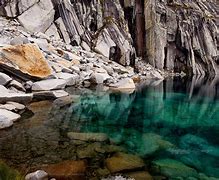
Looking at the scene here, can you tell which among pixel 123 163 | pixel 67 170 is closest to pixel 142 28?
pixel 123 163

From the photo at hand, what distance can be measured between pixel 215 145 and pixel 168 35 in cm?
6216

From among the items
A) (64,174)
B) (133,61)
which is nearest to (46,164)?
(64,174)

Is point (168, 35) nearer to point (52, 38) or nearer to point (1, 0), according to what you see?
point (52, 38)

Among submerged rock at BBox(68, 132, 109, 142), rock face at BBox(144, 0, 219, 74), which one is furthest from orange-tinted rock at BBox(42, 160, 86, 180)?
rock face at BBox(144, 0, 219, 74)

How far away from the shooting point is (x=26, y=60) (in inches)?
1190

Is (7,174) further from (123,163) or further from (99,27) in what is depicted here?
(99,27)

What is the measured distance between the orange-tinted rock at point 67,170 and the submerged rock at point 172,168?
3.30 metres

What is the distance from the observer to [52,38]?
50938mm

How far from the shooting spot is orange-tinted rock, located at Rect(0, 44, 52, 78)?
29203 mm

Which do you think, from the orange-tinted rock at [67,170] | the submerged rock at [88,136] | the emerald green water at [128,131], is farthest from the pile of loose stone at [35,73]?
the orange-tinted rock at [67,170]

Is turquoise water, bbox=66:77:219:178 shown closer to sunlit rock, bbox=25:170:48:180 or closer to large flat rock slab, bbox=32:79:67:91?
large flat rock slab, bbox=32:79:67:91

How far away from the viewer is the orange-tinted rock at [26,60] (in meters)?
29.2

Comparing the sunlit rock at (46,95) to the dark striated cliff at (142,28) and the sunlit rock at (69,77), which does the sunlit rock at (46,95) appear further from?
the dark striated cliff at (142,28)

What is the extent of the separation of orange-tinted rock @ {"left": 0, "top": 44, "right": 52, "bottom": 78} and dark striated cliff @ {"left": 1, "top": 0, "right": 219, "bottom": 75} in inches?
754
